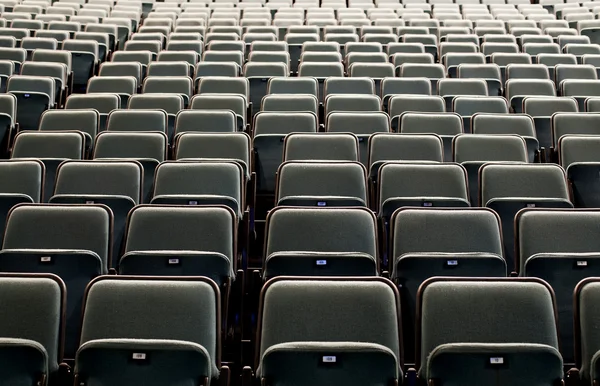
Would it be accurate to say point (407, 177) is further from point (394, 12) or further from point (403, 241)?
point (394, 12)

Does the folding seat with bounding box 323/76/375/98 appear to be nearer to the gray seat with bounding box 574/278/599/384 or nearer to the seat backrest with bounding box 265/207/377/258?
the seat backrest with bounding box 265/207/377/258

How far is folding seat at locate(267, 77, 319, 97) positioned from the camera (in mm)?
3143

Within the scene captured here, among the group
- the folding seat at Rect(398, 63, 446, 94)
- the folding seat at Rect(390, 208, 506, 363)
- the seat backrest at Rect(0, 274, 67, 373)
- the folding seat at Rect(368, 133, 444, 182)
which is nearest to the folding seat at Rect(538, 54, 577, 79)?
the folding seat at Rect(398, 63, 446, 94)

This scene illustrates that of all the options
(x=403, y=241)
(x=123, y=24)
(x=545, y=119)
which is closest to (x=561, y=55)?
(x=545, y=119)

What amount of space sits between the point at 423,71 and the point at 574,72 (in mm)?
827

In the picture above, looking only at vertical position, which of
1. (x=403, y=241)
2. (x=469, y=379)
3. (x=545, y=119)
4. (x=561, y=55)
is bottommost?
(x=469, y=379)

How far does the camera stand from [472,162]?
7.16 ft

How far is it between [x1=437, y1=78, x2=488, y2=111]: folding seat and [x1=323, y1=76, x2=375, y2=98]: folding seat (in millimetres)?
349

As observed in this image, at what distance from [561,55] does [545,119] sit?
1310 mm

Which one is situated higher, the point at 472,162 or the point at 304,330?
the point at 472,162

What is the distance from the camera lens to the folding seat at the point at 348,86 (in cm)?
317

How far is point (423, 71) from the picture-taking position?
11.4ft

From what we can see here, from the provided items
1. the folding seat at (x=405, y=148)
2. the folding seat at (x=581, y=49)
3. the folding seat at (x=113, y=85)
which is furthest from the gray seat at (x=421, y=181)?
the folding seat at (x=581, y=49)

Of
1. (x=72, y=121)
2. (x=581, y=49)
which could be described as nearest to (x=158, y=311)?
(x=72, y=121)
